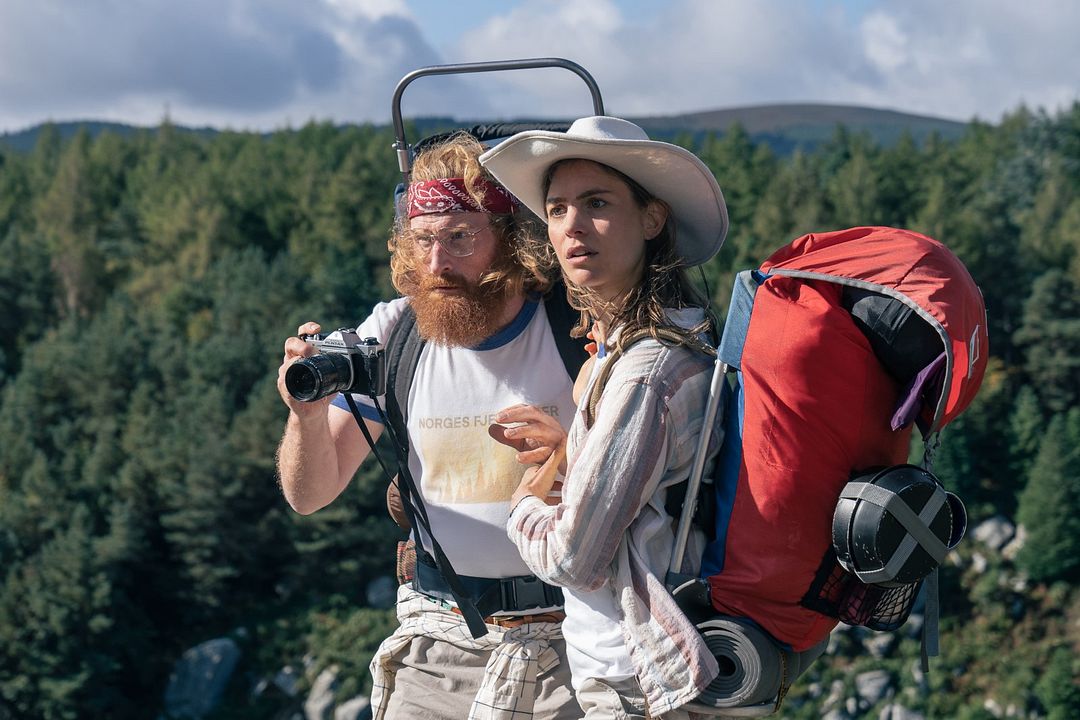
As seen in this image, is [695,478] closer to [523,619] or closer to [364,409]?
[523,619]

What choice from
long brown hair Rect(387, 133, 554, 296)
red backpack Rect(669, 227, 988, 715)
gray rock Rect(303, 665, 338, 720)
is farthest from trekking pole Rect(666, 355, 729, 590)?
gray rock Rect(303, 665, 338, 720)

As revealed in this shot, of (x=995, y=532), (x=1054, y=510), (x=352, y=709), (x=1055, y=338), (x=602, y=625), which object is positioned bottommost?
(x=352, y=709)

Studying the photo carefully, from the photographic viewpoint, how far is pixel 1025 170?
66.1 meters

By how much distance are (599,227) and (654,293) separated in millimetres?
174

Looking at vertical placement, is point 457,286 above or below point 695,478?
above

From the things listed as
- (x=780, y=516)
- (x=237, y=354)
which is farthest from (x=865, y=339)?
(x=237, y=354)

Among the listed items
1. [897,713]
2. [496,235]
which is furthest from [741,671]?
[897,713]

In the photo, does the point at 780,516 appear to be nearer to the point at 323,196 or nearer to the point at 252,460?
the point at 252,460

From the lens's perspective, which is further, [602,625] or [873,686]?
[873,686]

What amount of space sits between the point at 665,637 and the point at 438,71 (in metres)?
1.76

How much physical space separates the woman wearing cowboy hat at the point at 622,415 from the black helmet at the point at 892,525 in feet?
1.01

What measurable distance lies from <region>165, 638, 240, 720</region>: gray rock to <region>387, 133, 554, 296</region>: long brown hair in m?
45.5

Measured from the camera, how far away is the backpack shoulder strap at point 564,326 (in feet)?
10.6

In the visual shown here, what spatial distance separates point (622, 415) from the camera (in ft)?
7.85
